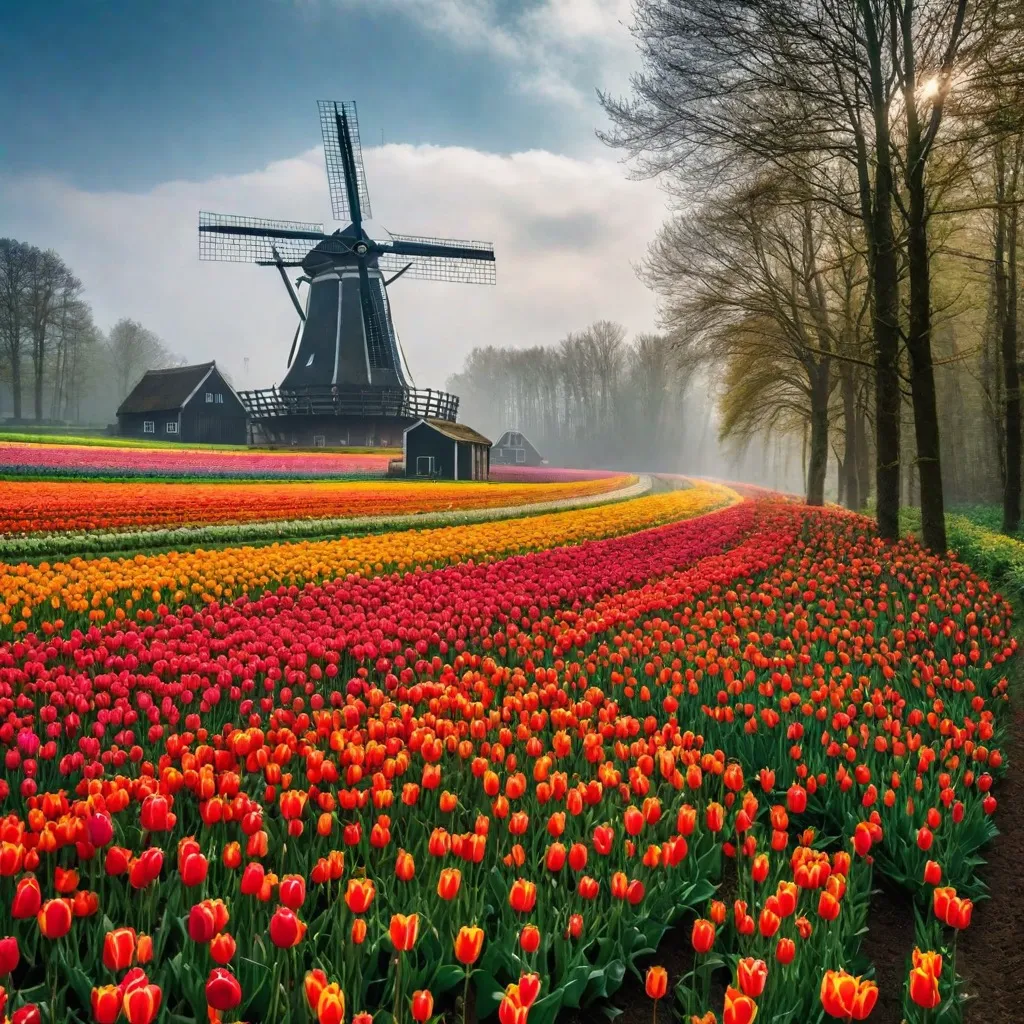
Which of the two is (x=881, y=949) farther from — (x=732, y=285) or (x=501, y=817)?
(x=732, y=285)

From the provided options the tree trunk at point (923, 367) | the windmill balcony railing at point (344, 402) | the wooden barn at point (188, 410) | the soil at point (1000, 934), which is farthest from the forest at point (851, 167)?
the wooden barn at point (188, 410)

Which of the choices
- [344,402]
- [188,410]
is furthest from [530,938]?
[188,410]

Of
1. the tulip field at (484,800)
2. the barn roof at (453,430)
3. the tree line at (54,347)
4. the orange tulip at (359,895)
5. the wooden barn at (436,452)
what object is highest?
the tree line at (54,347)

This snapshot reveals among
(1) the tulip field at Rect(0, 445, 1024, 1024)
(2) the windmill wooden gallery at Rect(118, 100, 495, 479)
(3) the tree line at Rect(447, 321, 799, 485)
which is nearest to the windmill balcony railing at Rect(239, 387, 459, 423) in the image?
(2) the windmill wooden gallery at Rect(118, 100, 495, 479)

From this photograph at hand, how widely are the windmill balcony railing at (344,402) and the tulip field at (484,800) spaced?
2951 centimetres

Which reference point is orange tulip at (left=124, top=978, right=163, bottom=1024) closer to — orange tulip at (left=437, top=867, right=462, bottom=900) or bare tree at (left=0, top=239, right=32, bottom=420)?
orange tulip at (left=437, top=867, right=462, bottom=900)

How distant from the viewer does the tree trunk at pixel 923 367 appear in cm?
1110

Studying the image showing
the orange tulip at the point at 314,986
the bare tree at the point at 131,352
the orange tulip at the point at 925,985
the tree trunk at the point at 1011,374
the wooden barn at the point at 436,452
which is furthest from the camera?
the bare tree at the point at 131,352

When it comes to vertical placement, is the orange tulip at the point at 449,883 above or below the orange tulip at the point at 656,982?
above

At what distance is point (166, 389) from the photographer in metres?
42.8

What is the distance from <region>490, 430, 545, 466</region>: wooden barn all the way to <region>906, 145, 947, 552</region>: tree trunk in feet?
179

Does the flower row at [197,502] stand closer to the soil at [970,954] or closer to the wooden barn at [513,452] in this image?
the soil at [970,954]

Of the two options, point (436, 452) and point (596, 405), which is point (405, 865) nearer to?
point (436, 452)

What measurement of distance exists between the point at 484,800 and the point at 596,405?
89009mm
